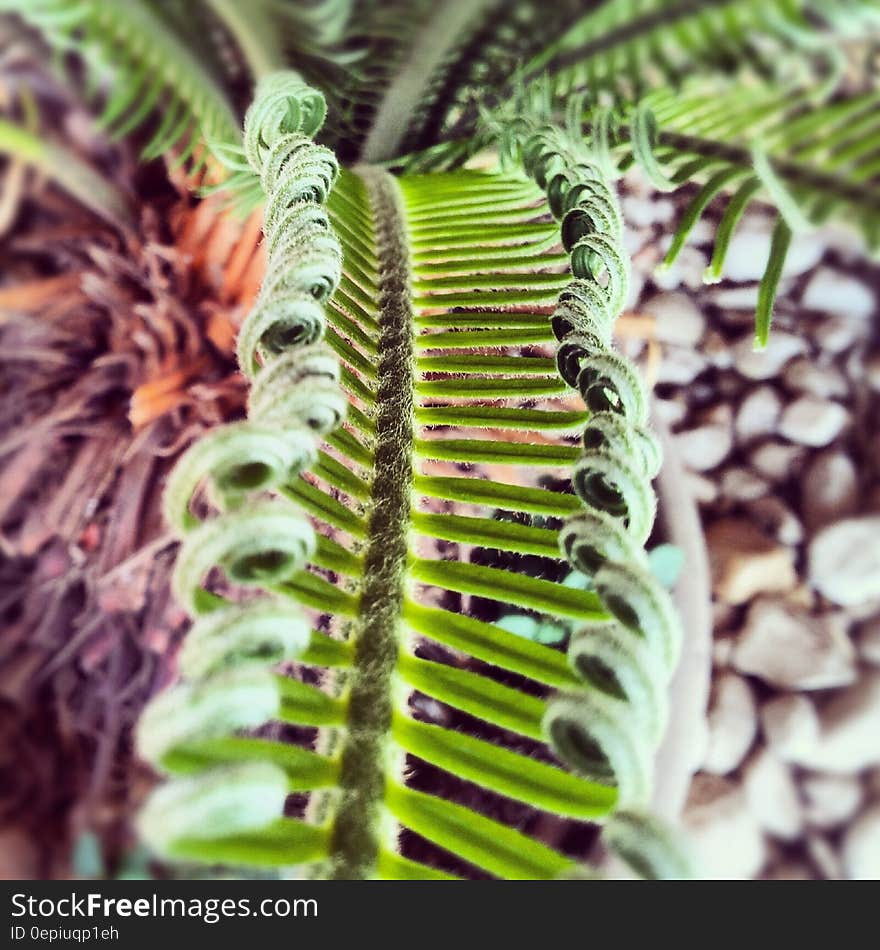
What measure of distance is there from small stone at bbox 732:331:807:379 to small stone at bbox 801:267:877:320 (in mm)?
52

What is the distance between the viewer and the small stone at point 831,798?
0.75 metres

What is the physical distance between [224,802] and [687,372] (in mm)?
694

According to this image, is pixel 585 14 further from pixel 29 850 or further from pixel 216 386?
pixel 29 850

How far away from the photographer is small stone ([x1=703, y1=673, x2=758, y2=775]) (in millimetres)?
755

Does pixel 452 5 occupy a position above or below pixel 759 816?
above

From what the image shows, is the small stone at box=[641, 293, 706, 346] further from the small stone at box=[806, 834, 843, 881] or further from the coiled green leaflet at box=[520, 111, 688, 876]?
the small stone at box=[806, 834, 843, 881]

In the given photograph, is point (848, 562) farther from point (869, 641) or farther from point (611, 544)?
point (611, 544)

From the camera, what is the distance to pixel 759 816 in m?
0.75

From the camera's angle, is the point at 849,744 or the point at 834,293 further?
the point at 834,293

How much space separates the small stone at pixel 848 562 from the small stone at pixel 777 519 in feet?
0.07

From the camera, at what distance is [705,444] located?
0.85 meters

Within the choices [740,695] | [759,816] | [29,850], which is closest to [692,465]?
[740,695]

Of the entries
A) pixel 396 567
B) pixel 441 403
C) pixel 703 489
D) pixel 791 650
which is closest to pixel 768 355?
pixel 703 489

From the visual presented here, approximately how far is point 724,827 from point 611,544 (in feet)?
1.59
